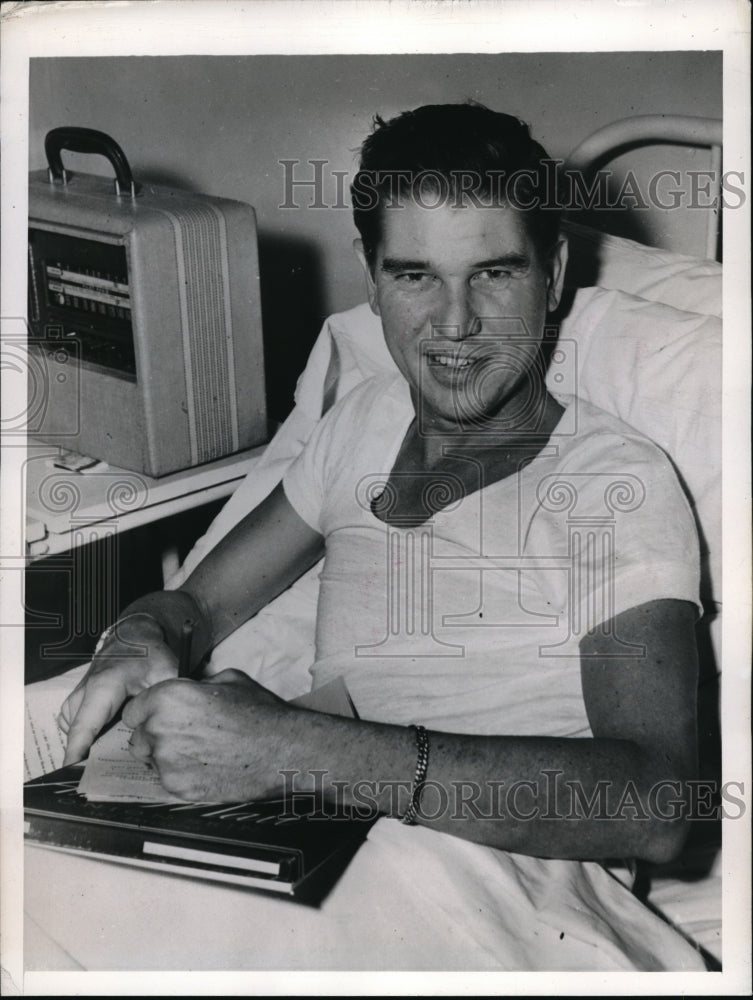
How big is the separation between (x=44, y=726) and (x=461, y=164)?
2.55ft

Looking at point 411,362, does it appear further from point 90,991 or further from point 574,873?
point 90,991

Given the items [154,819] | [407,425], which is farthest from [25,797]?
[407,425]

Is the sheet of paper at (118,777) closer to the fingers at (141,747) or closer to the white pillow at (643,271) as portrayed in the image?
the fingers at (141,747)

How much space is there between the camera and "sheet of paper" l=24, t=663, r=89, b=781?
3.54 ft

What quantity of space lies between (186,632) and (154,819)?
0.97ft

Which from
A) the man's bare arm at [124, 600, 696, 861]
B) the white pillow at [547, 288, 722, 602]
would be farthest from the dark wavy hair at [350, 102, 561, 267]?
the man's bare arm at [124, 600, 696, 861]

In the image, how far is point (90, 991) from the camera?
97 cm

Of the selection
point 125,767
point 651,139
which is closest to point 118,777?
point 125,767

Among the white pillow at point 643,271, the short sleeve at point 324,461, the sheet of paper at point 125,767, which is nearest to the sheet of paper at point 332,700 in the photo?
the sheet of paper at point 125,767

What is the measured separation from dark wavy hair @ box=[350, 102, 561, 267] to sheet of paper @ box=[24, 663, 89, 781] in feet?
2.09

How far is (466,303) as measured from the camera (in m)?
1.04

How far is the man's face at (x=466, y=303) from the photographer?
1.02 m

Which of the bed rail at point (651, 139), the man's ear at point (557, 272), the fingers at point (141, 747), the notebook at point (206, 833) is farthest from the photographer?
the bed rail at point (651, 139)

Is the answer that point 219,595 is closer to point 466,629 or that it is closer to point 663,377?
point 466,629
